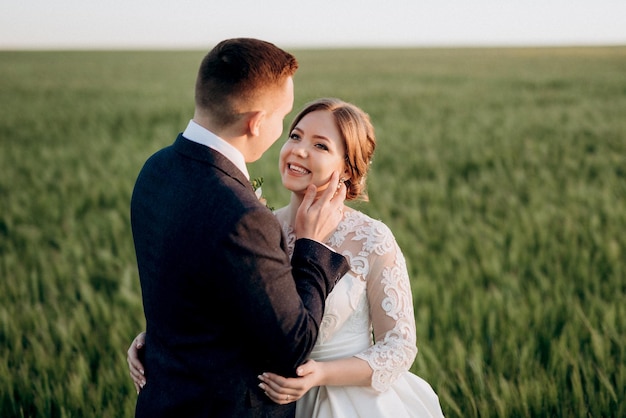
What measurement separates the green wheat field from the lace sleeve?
37.4 inches

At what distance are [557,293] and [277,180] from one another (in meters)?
4.47

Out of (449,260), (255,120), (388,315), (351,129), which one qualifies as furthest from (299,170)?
(449,260)

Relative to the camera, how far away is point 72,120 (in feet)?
49.6

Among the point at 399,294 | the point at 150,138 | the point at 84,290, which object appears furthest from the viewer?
the point at 150,138

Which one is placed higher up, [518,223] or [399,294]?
[399,294]

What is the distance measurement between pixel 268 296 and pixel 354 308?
0.57m

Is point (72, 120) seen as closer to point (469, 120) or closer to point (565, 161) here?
point (469, 120)

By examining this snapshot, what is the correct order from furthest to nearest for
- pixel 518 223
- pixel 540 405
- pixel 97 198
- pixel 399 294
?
pixel 97 198
pixel 518 223
pixel 540 405
pixel 399 294

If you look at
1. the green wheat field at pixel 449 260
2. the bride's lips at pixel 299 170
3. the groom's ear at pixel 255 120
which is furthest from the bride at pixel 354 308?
the green wheat field at pixel 449 260

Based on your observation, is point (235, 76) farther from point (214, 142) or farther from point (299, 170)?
point (299, 170)

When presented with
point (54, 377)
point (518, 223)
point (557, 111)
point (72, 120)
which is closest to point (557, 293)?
point (518, 223)

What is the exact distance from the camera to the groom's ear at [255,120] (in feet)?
5.55

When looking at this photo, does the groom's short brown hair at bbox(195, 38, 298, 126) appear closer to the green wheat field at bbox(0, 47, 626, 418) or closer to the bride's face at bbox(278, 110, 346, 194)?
the bride's face at bbox(278, 110, 346, 194)

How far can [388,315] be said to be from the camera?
202cm
